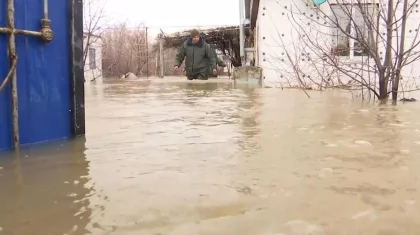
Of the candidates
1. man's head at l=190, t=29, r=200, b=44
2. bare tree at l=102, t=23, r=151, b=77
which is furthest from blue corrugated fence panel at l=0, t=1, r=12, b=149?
bare tree at l=102, t=23, r=151, b=77

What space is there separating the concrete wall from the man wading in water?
752 centimetres

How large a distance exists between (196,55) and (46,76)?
8.19m

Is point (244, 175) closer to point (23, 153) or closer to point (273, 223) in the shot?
point (273, 223)

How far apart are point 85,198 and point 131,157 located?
2.34ft

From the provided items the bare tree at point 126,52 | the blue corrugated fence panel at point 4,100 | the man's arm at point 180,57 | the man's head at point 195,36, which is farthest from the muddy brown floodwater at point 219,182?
the bare tree at point 126,52

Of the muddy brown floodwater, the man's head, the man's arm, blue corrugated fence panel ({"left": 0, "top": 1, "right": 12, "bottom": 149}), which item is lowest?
the muddy brown floodwater

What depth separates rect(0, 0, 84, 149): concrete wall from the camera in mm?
2625

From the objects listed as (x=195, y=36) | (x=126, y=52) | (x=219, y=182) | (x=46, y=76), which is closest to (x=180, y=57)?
(x=195, y=36)

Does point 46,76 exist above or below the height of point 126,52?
below

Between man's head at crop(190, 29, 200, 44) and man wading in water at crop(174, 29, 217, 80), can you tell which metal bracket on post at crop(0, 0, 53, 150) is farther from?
man's head at crop(190, 29, 200, 44)

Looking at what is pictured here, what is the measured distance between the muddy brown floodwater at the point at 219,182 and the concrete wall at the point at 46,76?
159 mm

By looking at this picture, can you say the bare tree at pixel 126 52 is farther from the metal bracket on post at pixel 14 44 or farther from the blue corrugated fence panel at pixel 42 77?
the metal bracket on post at pixel 14 44

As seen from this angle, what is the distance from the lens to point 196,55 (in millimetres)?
→ 10930

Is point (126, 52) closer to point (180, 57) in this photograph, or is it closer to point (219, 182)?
point (180, 57)
